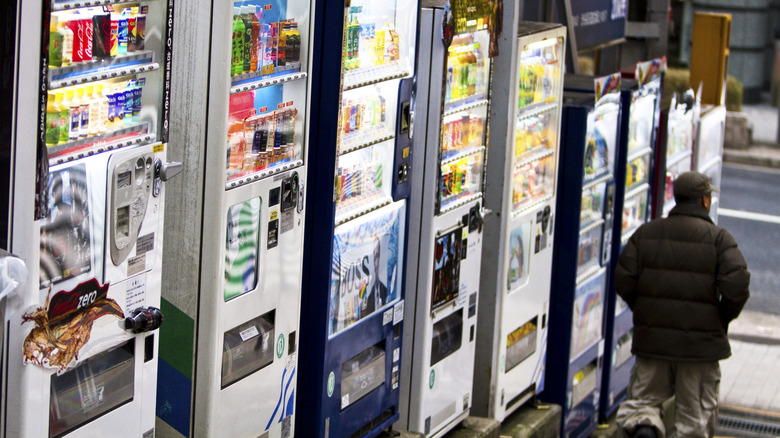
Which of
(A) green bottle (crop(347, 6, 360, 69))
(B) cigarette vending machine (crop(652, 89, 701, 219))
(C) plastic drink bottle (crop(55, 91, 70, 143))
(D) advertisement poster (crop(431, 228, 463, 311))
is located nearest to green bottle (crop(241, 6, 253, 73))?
(A) green bottle (crop(347, 6, 360, 69))

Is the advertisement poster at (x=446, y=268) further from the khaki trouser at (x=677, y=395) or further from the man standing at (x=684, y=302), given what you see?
the khaki trouser at (x=677, y=395)

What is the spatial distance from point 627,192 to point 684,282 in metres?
1.65

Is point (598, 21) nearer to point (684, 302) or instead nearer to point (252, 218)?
point (684, 302)

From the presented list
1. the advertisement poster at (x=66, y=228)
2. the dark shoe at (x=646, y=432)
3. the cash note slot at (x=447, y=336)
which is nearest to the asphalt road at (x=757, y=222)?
the dark shoe at (x=646, y=432)

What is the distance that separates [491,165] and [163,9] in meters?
2.96

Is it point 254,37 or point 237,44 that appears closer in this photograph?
point 237,44

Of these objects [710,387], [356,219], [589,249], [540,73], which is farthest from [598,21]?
[356,219]

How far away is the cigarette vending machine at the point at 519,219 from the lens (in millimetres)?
6438

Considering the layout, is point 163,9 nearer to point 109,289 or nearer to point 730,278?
point 109,289

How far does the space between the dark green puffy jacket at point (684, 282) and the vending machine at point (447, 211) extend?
98cm

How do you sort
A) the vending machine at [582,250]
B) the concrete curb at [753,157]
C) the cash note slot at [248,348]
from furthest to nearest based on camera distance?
the concrete curb at [753,157] < the vending machine at [582,250] < the cash note slot at [248,348]

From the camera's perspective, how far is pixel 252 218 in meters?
4.56

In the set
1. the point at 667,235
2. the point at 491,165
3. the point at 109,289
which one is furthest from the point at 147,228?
the point at 667,235

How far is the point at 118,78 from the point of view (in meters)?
3.81
